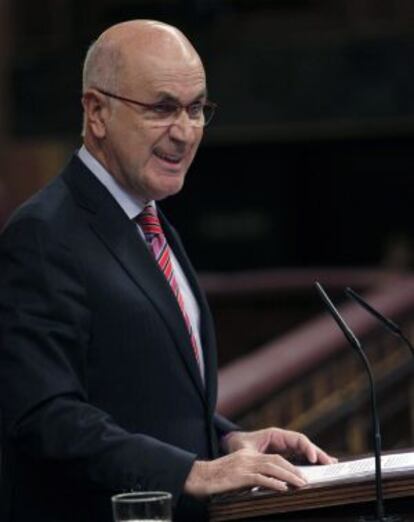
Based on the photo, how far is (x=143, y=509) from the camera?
2629 millimetres

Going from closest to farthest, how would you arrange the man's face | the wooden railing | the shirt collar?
1. the man's face
2. the shirt collar
3. the wooden railing

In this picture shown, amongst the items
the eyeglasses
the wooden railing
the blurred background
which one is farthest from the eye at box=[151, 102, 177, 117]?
the blurred background

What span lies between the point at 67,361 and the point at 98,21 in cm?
1324

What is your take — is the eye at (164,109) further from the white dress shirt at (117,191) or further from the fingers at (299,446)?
the fingers at (299,446)

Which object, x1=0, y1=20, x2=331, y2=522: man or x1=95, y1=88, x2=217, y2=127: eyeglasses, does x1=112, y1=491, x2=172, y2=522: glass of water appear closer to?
x1=0, y1=20, x2=331, y2=522: man

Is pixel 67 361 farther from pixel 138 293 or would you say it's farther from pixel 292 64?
Answer: pixel 292 64

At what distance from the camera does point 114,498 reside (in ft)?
8.75

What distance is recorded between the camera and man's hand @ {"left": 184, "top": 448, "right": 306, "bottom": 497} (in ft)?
9.13

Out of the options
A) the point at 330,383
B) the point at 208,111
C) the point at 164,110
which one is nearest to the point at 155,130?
the point at 164,110

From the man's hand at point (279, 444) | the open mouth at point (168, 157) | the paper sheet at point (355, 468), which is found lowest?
the man's hand at point (279, 444)

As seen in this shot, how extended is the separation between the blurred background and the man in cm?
980

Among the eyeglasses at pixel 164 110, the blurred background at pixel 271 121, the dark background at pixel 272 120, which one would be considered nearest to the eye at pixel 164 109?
the eyeglasses at pixel 164 110

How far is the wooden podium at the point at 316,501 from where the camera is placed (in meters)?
2.79

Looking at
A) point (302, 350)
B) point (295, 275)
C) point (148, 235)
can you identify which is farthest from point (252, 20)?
point (148, 235)
